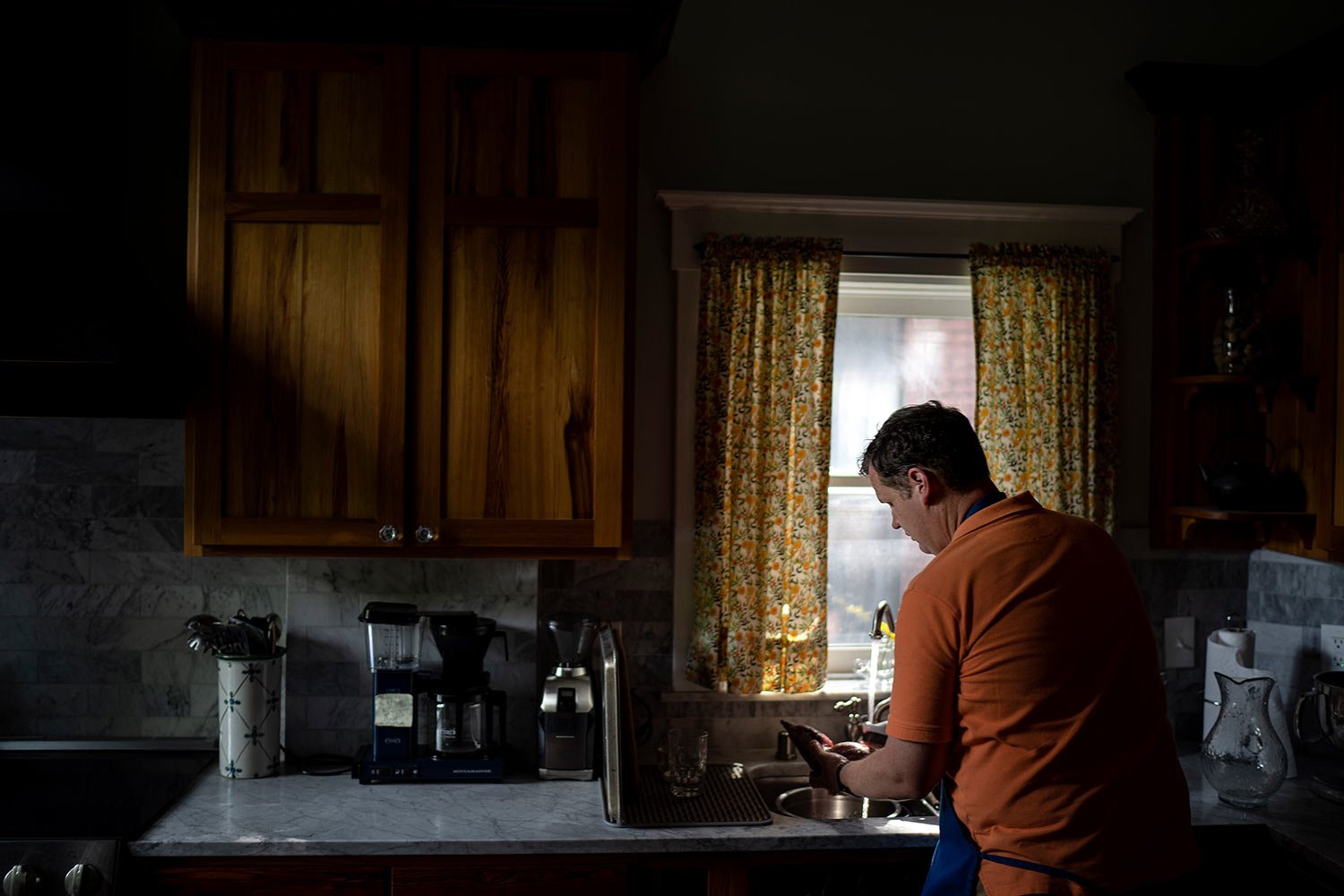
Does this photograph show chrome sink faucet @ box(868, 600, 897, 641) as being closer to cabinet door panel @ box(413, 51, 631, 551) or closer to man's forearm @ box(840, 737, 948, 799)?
cabinet door panel @ box(413, 51, 631, 551)

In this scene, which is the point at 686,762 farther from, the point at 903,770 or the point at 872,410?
the point at 872,410

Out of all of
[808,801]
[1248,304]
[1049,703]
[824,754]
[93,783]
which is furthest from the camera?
[1248,304]

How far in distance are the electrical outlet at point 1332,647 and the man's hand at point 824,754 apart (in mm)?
1370

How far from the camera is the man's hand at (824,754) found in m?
2.14

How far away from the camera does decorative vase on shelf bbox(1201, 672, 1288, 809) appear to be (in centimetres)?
239

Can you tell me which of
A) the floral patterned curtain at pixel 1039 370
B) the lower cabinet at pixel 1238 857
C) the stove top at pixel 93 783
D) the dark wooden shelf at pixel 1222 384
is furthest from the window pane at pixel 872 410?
the stove top at pixel 93 783

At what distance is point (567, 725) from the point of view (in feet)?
8.30

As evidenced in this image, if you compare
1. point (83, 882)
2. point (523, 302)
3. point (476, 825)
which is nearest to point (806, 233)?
point (523, 302)

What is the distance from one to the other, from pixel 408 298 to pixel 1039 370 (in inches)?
65.6

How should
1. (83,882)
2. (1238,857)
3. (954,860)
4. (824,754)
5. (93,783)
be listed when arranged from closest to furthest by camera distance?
(954,860), (83,882), (824,754), (1238,857), (93,783)

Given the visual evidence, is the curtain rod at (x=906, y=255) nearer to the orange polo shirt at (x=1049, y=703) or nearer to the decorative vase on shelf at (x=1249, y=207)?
the decorative vase on shelf at (x=1249, y=207)

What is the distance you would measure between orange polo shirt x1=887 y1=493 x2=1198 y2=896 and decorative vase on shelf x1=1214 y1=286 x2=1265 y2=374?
4.17ft

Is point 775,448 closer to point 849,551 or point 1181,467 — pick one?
point 849,551

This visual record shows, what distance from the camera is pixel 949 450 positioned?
1901 mm
